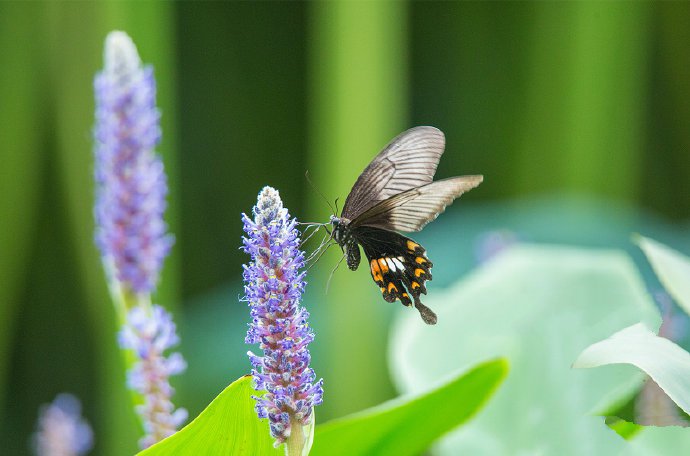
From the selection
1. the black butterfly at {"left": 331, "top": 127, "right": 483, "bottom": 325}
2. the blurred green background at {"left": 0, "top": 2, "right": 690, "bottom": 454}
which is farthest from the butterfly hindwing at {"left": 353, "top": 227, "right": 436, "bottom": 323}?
the blurred green background at {"left": 0, "top": 2, "right": 690, "bottom": 454}

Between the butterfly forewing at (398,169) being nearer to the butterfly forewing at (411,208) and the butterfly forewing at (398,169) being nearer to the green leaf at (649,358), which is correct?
the butterfly forewing at (411,208)

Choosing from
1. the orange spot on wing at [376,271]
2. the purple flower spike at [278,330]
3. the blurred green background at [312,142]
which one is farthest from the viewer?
the blurred green background at [312,142]

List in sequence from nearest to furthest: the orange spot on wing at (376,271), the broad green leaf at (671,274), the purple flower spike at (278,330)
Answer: the purple flower spike at (278,330)
the broad green leaf at (671,274)
the orange spot on wing at (376,271)

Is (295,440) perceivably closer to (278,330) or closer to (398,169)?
(278,330)

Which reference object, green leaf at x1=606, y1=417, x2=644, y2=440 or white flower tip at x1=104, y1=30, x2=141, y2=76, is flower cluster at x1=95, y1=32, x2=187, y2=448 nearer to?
white flower tip at x1=104, y1=30, x2=141, y2=76

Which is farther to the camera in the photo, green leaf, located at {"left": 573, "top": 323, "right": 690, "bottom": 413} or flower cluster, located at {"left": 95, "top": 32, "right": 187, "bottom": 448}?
flower cluster, located at {"left": 95, "top": 32, "right": 187, "bottom": 448}

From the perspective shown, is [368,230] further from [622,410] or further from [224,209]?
[224,209]

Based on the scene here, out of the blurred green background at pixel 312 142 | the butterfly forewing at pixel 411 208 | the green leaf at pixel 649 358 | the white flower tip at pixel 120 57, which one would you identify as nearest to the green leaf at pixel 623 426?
the green leaf at pixel 649 358
